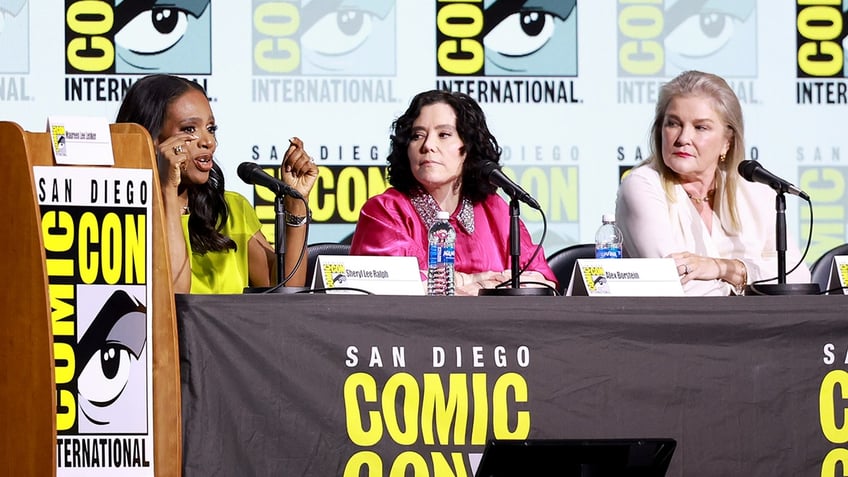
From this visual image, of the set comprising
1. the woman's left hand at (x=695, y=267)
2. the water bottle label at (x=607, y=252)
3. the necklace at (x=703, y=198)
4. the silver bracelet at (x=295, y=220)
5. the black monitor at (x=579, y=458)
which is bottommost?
the black monitor at (x=579, y=458)

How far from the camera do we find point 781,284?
2.65 meters

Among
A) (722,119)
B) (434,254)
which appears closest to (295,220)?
(434,254)

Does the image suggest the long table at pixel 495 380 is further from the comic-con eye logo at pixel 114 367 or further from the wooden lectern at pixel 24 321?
the wooden lectern at pixel 24 321

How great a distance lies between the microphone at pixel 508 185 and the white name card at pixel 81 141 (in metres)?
0.84

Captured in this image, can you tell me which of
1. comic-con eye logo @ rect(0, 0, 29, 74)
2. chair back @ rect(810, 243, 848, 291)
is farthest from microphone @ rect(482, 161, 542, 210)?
comic-con eye logo @ rect(0, 0, 29, 74)

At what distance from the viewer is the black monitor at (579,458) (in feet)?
6.01

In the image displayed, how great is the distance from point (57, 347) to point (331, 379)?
1.63 feet

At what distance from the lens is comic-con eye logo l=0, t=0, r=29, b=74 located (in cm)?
410

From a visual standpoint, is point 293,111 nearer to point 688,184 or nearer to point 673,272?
point 688,184

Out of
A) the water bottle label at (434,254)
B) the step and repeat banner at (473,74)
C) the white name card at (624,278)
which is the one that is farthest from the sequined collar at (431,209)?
the step and repeat banner at (473,74)

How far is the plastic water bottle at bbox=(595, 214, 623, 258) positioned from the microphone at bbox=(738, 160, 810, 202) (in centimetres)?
34

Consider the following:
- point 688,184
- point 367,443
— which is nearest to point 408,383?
point 367,443

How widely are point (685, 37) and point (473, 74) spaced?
79 cm

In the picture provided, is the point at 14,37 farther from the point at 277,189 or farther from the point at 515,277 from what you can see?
the point at 515,277
